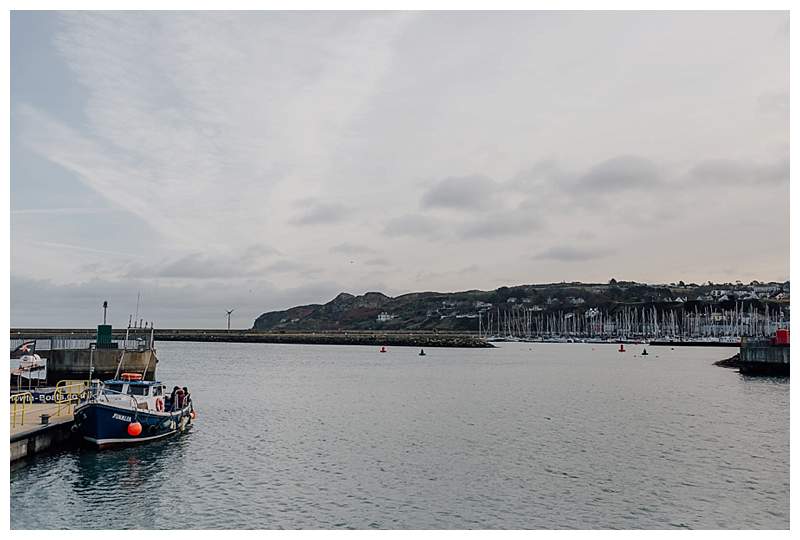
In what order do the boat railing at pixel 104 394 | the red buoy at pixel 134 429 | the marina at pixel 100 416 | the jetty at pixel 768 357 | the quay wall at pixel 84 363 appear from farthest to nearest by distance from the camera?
1. the jetty at pixel 768 357
2. the quay wall at pixel 84 363
3. the red buoy at pixel 134 429
4. the boat railing at pixel 104 394
5. the marina at pixel 100 416

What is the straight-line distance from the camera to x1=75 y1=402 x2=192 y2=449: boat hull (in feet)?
96.4

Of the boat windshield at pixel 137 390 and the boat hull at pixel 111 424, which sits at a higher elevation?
the boat windshield at pixel 137 390

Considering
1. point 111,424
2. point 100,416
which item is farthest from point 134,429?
point 100,416

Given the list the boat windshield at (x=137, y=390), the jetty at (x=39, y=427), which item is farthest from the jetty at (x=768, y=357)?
the jetty at (x=39, y=427)

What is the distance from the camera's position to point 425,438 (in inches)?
1389

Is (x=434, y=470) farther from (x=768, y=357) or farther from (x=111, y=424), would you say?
(x=768, y=357)

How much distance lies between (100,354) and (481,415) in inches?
1310

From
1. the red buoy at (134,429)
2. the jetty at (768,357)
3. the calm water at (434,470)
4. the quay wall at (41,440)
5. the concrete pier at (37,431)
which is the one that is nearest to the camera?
the calm water at (434,470)

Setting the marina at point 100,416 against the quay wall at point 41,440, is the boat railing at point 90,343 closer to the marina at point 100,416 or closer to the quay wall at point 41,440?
the marina at point 100,416

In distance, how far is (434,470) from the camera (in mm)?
27469

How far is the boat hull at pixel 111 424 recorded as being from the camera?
29.4 m

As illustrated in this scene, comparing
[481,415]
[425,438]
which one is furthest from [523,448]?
[481,415]
